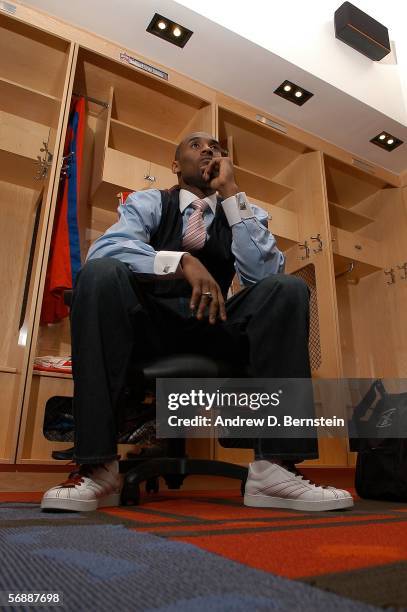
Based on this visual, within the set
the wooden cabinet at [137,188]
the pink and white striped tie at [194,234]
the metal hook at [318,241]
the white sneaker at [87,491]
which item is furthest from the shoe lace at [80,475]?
the metal hook at [318,241]

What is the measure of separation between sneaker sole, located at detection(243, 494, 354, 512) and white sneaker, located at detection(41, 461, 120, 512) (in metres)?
0.34

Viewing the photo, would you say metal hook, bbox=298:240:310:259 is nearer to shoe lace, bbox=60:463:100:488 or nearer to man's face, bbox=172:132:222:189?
man's face, bbox=172:132:222:189

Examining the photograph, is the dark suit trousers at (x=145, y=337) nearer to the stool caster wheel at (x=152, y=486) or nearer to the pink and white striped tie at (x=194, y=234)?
the pink and white striped tie at (x=194, y=234)

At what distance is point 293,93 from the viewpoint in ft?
10.2

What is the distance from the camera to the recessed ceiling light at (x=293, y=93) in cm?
307

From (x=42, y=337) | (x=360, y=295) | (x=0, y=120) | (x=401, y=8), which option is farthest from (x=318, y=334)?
(x=401, y=8)

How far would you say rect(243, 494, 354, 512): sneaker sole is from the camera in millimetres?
1025

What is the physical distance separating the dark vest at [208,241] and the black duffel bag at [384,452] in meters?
0.90

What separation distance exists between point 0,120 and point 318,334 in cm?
246

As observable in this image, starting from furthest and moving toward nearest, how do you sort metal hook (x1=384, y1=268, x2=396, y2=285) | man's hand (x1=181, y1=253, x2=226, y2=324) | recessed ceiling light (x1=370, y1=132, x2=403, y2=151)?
metal hook (x1=384, y1=268, x2=396, y2=285) → recessed ceiling light (x1=370, y1=132, x2=403, y2=151) → man's hand (x1=181, y1=253, x2=226, y2=324)

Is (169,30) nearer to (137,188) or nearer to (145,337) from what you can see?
(137,188)

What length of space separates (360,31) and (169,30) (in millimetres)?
1435

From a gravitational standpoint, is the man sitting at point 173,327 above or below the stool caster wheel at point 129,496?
above

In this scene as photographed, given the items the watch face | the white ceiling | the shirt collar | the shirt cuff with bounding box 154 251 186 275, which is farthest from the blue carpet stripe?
the white ceiling
